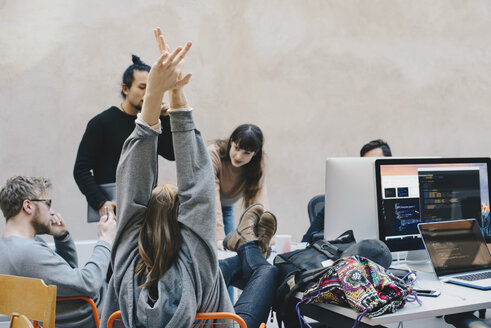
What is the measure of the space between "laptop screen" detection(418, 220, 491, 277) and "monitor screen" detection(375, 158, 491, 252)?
6.2 inches

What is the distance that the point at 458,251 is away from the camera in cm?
190

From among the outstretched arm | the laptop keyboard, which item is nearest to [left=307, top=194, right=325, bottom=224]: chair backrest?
the laptop keyboard

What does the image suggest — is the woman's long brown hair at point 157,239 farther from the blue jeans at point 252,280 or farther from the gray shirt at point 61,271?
the gray shirt at point 61,271

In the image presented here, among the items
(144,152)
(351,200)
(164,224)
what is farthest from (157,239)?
(351,200)

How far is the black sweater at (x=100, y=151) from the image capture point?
2383mm

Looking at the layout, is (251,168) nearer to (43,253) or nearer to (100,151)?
(100,151)

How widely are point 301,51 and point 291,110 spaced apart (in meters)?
0.65

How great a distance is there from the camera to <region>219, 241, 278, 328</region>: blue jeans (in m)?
1.60

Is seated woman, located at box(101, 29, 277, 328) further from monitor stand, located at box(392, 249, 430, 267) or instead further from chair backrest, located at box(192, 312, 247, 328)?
monitor stand, located at box(392, 249, 430, 267)

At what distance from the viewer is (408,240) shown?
2025 mm

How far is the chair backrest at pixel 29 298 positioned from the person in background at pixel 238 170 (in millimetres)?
1371

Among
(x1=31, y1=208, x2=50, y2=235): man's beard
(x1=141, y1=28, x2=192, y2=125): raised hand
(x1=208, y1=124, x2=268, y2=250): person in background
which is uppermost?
(x1=141, y1=28, x2=192, y2=125): raised hand

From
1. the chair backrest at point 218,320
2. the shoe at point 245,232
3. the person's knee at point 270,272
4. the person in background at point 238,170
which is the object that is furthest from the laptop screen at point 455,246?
the person in background at point 238,170

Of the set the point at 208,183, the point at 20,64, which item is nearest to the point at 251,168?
the point at 208,183
